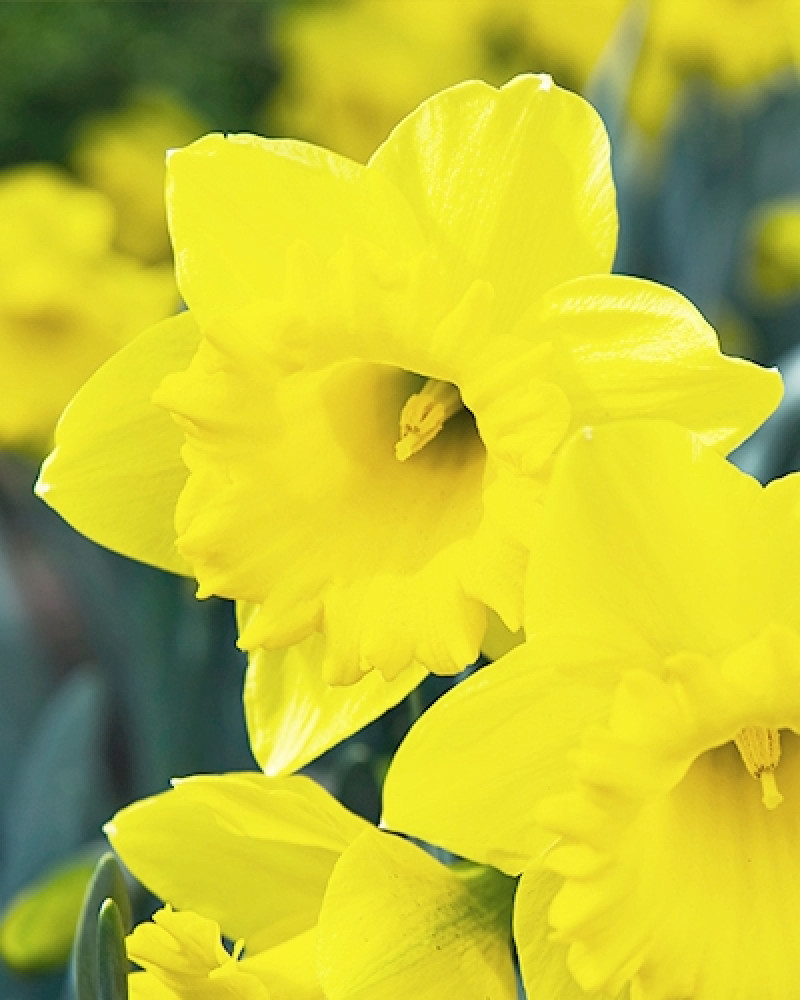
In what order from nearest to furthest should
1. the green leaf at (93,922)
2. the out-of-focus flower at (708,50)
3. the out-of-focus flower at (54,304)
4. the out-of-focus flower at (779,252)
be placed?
the green leaf at (93,922)
the out-of-focus flower at (54,304)
the out-of-focus flower at (779,252)
the out-of-focus flower at (708,50)

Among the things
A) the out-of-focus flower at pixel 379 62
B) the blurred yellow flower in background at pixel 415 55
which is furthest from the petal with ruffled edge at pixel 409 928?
the out-of-focus flower at pixel 379 62

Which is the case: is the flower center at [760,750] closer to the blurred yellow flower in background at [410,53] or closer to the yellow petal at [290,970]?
the yellow petal at [290,970]

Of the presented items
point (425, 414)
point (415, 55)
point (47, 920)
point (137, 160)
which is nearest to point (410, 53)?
point (415, 55)

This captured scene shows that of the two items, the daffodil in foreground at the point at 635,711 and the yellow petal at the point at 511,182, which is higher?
the yellow petal at the point at 511,182

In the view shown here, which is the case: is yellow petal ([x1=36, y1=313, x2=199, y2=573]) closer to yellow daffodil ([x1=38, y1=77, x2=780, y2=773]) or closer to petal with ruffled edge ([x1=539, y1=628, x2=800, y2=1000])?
yellow daffodil ([x1=38, y1=77, x2=780, y2=773])

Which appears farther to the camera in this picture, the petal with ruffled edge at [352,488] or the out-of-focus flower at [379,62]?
the out-of-focus flower at [379,62]

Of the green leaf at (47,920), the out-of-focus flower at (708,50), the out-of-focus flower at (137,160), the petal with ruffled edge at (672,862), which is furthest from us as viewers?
the out-of-focus flower at (137,160)

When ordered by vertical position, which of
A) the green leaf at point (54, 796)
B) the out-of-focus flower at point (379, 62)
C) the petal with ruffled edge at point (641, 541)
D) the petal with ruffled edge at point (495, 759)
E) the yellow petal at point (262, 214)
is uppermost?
the yellow petal at point (262, 214)

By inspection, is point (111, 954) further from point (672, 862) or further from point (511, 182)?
point (511, 182)
